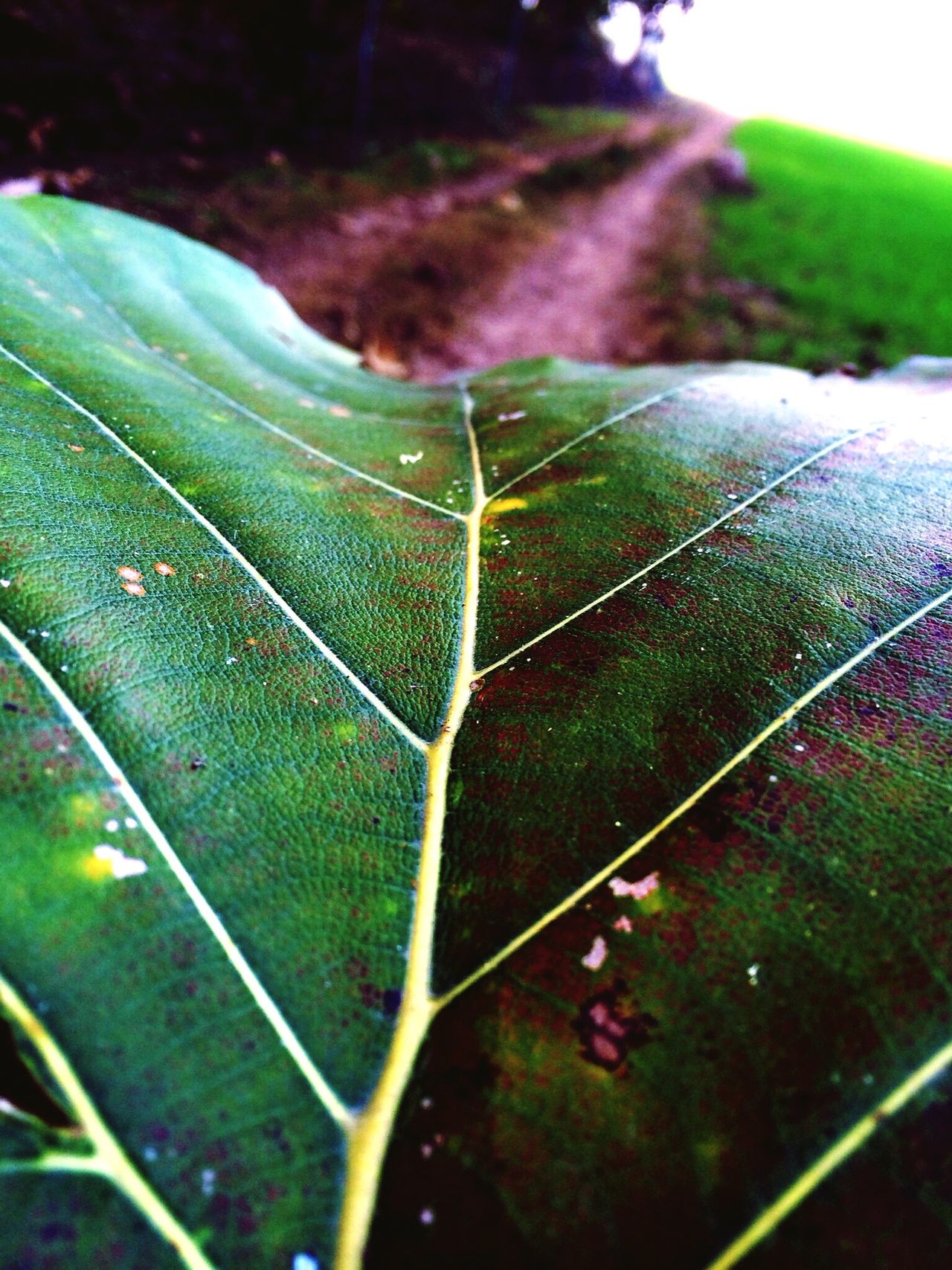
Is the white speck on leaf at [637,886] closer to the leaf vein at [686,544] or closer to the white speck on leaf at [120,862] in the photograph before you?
the leaf vein at [686,544]

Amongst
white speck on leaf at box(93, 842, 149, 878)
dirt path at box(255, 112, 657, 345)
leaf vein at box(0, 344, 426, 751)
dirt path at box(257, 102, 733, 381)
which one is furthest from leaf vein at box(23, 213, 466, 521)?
dirt path at box(255, 112, 657, 345)

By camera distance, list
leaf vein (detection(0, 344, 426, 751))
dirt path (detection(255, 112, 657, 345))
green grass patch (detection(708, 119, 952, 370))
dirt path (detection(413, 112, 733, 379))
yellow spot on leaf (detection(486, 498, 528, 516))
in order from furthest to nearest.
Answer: green grass patch (detection(708, 119, 952, 370))
dirt path (detection(413, 112, 733, 379))
dirt path (detection(255, 112, 657, 345))
yellow spot on leaf (detection(486, 498, 528, 516))
leaf vein (detection(0, 344, 426, 751))

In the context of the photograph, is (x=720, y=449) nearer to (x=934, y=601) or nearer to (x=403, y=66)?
(x=934, y=601)

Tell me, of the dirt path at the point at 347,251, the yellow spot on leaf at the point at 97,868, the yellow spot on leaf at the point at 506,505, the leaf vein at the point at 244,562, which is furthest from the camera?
the dirt path at the point at 347,251

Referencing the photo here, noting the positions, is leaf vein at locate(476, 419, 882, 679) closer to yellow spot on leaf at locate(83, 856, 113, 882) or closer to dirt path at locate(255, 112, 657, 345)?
yellow spot on leaf at locate(83, 856, 113, 882)

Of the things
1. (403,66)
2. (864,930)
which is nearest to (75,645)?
(864,930)

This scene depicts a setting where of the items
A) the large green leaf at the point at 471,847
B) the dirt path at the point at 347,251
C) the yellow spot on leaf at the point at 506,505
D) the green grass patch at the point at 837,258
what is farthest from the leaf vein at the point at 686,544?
the green grass patch at the point at 837,258

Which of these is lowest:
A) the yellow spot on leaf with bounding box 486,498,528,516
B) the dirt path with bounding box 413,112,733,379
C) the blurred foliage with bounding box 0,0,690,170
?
the dirt path with bounding box 413,112,733,379
